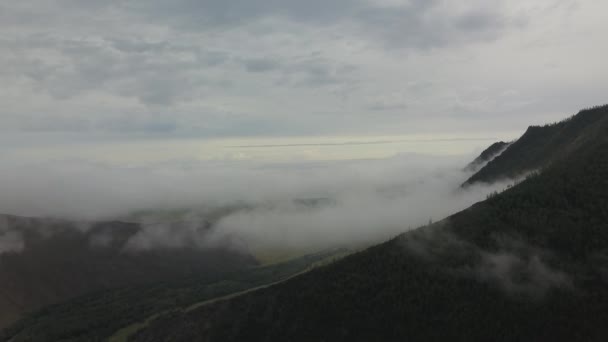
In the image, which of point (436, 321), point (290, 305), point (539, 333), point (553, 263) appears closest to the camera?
point (539, 333)

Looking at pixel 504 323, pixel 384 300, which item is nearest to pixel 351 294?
pixel 384 300

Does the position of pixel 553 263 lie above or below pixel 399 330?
above

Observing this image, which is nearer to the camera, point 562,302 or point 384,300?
point 562,302

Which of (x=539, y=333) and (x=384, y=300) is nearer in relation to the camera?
(x=539, y=333)

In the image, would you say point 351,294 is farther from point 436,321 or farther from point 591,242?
point 591,242

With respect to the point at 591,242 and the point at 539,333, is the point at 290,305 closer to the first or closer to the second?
the point at 539,333

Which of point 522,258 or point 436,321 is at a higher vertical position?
point 522,258

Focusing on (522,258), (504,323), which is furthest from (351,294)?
(522,258)

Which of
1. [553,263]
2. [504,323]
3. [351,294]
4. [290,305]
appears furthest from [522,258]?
[290,305]

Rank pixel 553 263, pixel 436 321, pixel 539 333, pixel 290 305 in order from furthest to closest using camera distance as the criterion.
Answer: pixel 290 305, pixel 553 263, pixel 436 321, pixel 539 333
